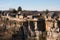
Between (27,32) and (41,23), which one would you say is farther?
(41,23)

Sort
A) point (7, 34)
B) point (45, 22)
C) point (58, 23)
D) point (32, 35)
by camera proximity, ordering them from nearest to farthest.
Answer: point (7, 34) < point (32, 35) < point (58, 23) < point (45, 22)

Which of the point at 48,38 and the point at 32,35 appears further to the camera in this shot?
the point at 32,35

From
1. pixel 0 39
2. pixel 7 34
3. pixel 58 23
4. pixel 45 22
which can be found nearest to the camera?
pixel 0 39

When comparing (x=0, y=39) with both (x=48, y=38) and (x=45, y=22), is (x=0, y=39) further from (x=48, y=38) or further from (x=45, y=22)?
(x=45, y=22)

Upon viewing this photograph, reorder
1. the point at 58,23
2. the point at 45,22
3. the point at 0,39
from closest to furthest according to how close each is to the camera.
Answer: the point at 0,39
the point at 58,23
the point at 45,22

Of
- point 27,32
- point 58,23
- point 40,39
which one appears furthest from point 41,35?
point 58,23

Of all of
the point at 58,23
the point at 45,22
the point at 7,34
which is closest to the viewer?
the point at 7,34

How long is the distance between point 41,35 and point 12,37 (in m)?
1.75

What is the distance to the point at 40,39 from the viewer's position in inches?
461

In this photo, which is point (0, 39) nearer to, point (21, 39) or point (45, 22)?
point (21, 39)

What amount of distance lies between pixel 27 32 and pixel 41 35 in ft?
3.60

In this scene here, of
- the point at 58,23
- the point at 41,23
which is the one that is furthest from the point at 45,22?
the point at 58,23

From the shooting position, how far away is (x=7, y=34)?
11.5 metres

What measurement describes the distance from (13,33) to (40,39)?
1522mm
